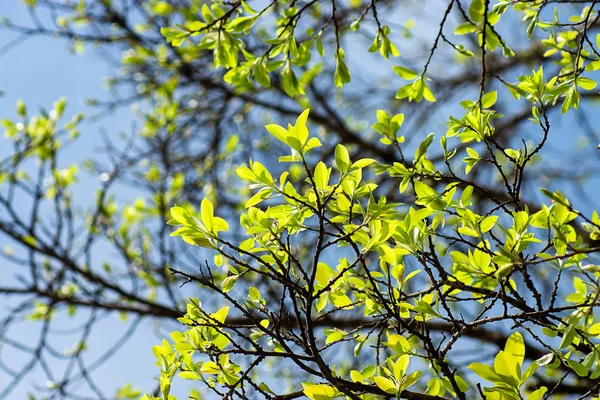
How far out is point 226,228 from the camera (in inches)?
50.1

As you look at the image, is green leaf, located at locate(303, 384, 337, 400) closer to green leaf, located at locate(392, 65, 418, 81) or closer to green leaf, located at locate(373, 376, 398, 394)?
green leaf, located at locate(373, 376, 398, 394)

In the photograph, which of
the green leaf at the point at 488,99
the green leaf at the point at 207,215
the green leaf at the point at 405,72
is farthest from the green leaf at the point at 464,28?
the green leaf at the point at 207,215

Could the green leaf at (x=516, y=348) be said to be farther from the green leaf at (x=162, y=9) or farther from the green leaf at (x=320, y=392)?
the green leaf at (x=162, y=9)

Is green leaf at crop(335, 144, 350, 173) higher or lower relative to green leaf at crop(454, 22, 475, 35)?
lower

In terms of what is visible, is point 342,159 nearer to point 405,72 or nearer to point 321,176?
point 321,176

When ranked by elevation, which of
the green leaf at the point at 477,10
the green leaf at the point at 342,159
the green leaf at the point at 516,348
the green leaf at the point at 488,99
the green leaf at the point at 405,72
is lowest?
the green leaf at the point at 516,348

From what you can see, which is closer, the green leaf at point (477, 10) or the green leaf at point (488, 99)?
the green leaf at point (488, 99)

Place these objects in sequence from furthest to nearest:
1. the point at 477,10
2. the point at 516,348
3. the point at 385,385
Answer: the point at 477,10 → the point at 385,385 → the point at 516,348

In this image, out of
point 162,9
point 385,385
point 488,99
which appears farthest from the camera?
point 162,9

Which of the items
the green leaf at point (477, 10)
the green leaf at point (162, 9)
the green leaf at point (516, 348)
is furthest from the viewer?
the green leaf at point (162, 9)

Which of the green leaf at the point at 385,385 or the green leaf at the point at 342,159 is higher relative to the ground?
the green leaf at the point at 342,159

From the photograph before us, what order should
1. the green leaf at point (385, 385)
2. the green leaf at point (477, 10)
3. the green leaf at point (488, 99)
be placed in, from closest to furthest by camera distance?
the green leaf at point (385, 385) < the green leaf at point (488, 99) < the green leaf at point (477, 10)

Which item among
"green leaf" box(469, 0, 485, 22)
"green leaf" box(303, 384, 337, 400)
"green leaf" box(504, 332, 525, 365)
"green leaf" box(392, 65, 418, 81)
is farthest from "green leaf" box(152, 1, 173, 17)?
"green leaf" box(504, 332, 525, 365)

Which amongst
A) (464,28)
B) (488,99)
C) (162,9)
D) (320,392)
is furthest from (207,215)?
(162,9)
